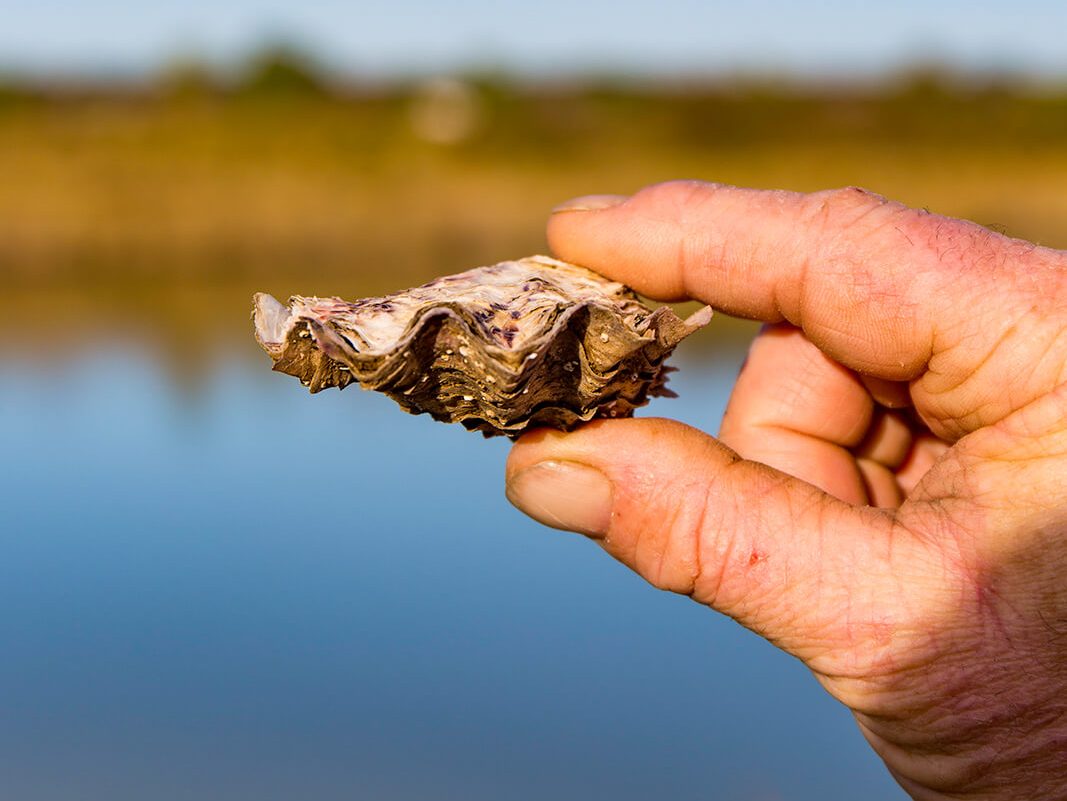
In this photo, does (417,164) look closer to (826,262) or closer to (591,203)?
(591,203)

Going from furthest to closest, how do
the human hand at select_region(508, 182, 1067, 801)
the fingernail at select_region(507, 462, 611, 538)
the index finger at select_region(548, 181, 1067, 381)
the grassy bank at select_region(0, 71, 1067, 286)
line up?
the grassy bank at select_region(0, 71, 1067, 286)
the fingernail at select_region(507, 462, 611, 538)
the index finger at select_region(548, 181, 1067, 381)
the human hand at select_region(508, 182, 1067, 801)

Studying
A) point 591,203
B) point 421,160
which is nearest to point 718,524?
point 591,203

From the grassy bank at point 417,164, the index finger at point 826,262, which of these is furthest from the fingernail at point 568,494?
the grassy bank at point 417,164

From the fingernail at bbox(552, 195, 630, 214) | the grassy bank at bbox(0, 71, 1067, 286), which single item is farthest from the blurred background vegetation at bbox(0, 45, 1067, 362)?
the fingernail at bbox(552, 195, 630, 214)

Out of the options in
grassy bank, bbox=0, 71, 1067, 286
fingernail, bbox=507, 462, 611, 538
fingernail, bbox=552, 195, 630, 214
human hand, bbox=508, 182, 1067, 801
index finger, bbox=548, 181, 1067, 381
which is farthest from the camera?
grassy bank, bbox=0, 71, 1067, 286

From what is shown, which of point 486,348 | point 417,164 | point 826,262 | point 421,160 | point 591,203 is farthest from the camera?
point 421,160

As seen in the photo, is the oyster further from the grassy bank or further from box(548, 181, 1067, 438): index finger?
the grassy bank

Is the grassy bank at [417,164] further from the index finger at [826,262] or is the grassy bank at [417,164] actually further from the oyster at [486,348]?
the oyster at [486,348]
